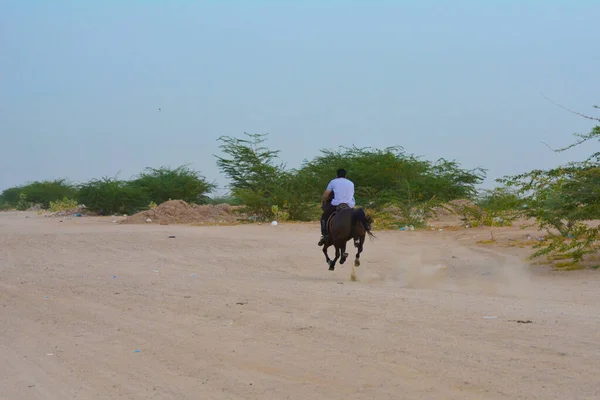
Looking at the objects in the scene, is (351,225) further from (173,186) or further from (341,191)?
(173,186)

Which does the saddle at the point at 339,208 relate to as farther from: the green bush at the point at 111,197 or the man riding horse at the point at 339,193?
the green bush at the point at 111,197

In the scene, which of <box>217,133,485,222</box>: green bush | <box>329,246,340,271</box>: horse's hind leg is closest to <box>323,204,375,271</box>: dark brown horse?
<box>329,246,340,271</box>: horse's hind leg

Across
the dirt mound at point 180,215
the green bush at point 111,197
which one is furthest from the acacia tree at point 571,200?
the green bush at point 111,197

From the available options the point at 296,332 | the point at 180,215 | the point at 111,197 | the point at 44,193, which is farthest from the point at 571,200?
the point at 44,193

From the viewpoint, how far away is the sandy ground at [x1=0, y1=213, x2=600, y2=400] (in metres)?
5.83

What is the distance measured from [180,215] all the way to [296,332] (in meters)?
22.9

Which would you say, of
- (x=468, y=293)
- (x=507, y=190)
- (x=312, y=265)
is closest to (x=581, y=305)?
(x=468, y=293)

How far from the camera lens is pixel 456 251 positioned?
18.8 m

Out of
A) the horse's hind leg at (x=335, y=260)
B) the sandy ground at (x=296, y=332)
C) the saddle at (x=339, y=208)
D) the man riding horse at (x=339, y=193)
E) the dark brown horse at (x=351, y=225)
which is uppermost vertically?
the man riding horse at (x=339, y=193)

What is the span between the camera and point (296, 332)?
309 inches

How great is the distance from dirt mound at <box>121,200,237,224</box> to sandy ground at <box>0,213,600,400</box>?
13021 millimetres

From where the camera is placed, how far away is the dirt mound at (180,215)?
2930 centimetres

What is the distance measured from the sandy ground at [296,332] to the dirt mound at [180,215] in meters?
13.0

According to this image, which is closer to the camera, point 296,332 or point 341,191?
point 296,332
